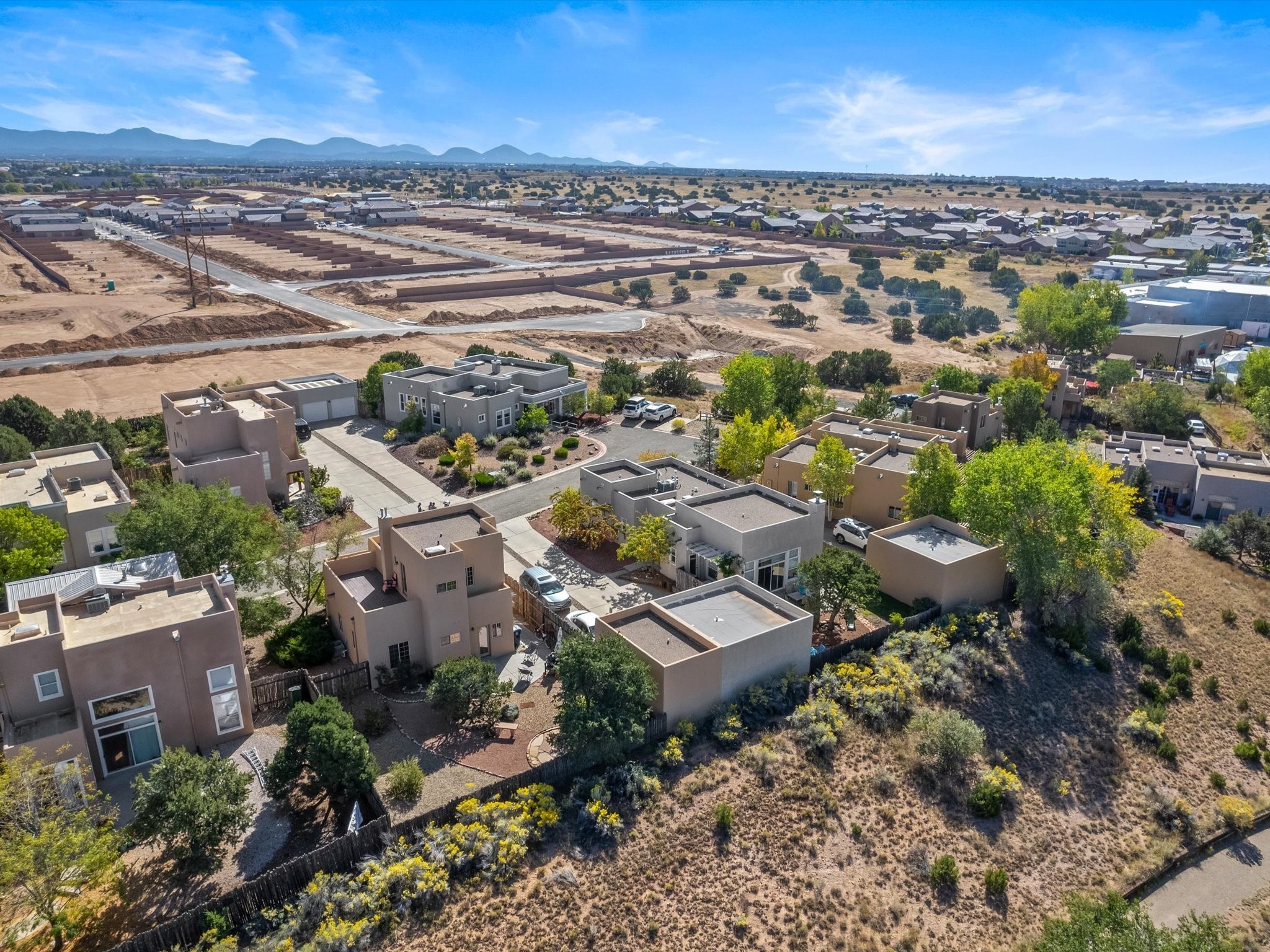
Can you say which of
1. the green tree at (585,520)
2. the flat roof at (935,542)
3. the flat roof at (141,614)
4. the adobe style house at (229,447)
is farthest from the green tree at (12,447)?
the flat roof at (935,542)

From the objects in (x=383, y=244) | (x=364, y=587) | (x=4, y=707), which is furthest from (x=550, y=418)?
(x=383, y=244)

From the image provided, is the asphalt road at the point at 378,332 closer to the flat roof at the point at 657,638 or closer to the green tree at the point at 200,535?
the green tree at the point at 200,535

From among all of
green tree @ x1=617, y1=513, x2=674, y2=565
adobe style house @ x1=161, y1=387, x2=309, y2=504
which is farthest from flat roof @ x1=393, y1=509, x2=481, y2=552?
adobe style house @ x1=161, y1=387, x2=309, y2=504

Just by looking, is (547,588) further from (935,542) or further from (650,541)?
(935,542)

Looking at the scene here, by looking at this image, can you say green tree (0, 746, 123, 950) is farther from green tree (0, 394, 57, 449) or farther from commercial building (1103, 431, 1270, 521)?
commercial building (1103, 431, 1270, 521)

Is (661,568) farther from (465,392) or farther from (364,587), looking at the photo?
(465,392)
